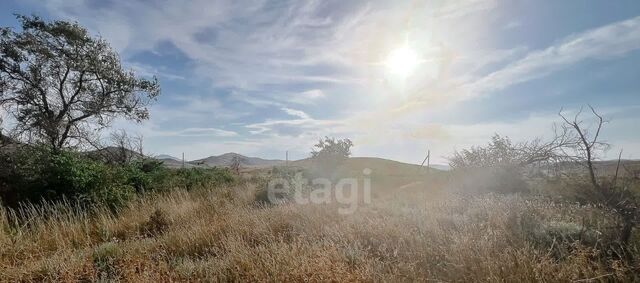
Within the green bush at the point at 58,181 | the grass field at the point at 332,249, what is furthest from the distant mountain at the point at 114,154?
the grass field at the point at 332,249

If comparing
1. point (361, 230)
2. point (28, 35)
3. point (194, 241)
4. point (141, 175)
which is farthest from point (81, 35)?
point (361, 230)

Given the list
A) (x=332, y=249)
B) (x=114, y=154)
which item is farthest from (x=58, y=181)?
(x=332, y=249)

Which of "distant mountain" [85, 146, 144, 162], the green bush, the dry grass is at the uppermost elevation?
"distant mountain" [85, 146, 144, 162]

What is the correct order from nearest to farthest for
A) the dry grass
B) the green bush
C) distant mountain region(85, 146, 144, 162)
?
the dry grass
the green bush
distant mountain region(85, 146, 144, 162)

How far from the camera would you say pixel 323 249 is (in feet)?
11.9

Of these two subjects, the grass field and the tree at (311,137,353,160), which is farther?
the tree at (311,137,353,160)

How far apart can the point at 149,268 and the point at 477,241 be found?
3560 millimetres

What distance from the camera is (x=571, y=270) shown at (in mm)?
2627

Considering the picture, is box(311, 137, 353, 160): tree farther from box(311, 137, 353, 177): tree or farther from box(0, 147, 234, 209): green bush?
box(0, 147, 234, 209): green bush

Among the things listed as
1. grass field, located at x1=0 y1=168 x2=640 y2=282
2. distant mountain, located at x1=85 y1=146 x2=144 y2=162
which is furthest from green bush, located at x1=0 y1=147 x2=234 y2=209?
distant mountain, located at x1=85 y1=146 x2=144 y2=162

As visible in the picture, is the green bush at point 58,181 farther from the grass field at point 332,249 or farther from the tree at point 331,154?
the tree at point 331,154

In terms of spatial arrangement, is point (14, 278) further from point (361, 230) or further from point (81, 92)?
point (81, 92)

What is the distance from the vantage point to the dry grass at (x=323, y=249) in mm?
2871

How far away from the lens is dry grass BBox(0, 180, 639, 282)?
2.87 metres
